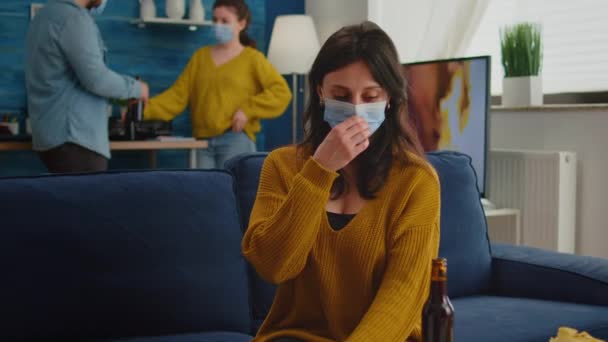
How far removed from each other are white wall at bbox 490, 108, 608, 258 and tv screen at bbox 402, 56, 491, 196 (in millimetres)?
431

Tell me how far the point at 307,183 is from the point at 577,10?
108 inches

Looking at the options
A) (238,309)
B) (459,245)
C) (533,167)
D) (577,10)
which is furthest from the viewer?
(577,10)

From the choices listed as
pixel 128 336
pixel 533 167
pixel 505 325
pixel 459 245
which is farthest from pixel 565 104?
pixel 128 336

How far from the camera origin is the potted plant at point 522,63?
12.0ft

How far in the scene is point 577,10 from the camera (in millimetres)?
3824

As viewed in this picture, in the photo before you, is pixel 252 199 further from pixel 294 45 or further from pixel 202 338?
pixel 294 45

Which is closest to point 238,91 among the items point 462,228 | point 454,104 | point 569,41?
point 454,104

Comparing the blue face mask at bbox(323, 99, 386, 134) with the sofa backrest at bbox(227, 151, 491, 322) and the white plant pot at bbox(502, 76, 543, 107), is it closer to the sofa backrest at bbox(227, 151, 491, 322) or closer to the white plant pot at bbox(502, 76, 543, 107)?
the sofa backrest at bbox(227, 151, 491, 322)

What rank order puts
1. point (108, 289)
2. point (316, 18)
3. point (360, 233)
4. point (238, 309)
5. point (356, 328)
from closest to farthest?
point (356, 328) → point (360, 233) → point (108, 289) → point (238, 309) → point (316, 18)

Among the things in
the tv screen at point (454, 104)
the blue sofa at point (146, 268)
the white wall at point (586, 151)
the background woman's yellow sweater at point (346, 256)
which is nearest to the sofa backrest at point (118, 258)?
the blue sofa at point (146, 268)

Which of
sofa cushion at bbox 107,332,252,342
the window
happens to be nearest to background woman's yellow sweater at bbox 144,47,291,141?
the window

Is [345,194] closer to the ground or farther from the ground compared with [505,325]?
farther from the ground

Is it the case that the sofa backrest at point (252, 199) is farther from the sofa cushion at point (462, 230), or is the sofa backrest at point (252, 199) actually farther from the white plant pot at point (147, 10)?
the white plant pot at point (147, 10)

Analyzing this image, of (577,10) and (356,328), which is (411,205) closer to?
(356,328)
